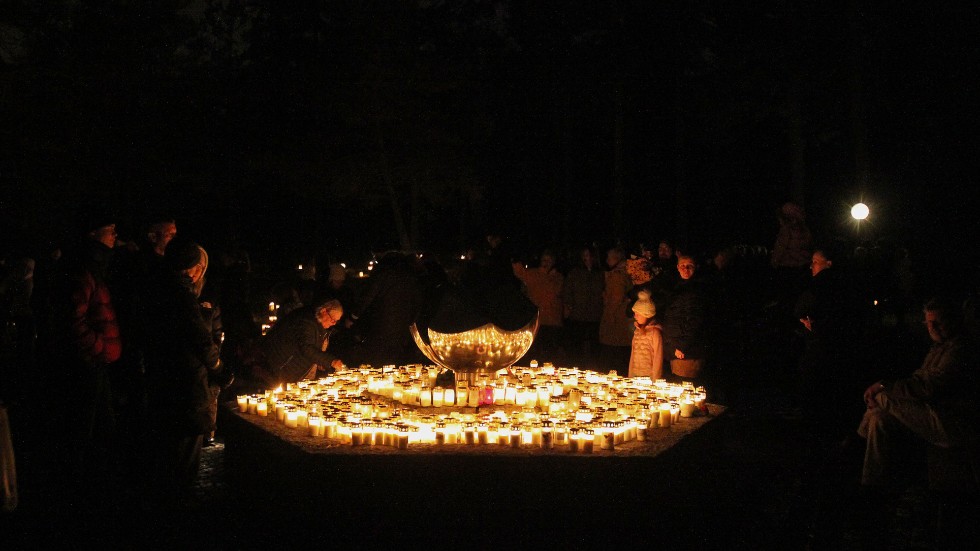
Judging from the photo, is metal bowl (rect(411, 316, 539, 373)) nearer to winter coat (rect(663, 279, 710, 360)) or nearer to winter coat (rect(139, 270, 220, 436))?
winter coat (rect(139, 270, 220, 436))

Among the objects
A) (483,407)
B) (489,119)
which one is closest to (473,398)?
(483,407)

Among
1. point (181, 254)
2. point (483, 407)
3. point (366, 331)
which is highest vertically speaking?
point (181, 254)

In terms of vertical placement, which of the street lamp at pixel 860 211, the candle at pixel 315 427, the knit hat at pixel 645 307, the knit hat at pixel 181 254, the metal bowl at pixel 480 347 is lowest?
the candle at pixel 315 427

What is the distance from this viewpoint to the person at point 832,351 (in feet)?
28.0

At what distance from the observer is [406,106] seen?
74.7 ft

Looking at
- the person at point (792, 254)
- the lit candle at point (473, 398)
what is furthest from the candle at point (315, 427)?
the person at point (792, 254)

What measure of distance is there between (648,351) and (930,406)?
11.7 ft

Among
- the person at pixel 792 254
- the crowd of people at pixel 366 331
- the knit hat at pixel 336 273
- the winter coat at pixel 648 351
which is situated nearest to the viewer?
the crowd of people at pixel 366 331

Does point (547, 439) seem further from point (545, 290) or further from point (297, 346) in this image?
point (545, 290)

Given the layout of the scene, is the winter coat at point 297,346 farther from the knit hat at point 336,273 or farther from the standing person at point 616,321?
the standing person at point 616,321

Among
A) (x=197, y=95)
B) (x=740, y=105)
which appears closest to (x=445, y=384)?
(x=197, y=95)

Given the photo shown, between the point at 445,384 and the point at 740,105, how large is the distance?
1462 centimetres

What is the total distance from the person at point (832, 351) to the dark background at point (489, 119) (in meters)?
3.59

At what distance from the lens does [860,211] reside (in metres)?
16.1
